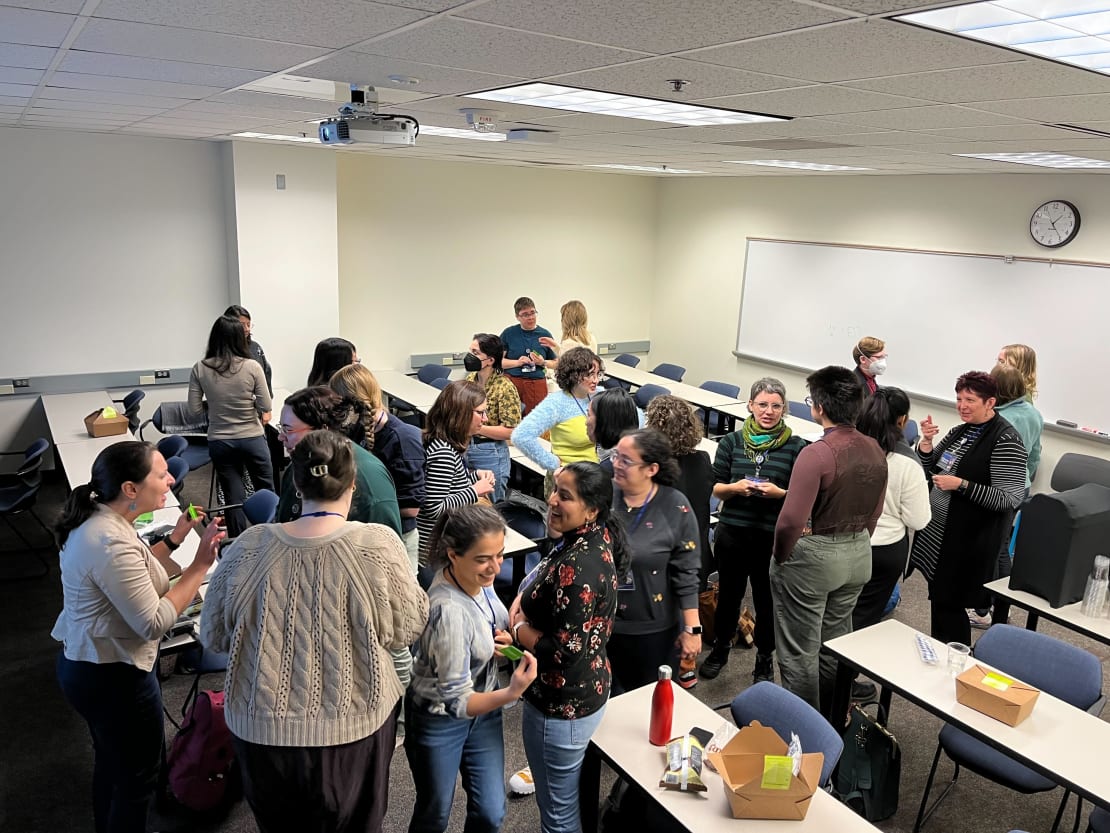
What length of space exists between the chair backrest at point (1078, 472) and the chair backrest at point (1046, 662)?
2.64 metres

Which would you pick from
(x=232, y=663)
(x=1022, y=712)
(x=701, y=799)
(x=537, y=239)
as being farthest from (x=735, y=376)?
(x=232, y=663)

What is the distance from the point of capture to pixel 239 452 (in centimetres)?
499

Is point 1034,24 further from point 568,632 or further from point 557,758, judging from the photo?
point 557,758

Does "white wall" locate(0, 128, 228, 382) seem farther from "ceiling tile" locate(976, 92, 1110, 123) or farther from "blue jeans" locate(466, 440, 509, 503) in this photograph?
"ceiling tile" locate(976, 92, 1110, 123)

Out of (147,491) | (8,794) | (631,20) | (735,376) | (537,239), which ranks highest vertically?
(631,20)

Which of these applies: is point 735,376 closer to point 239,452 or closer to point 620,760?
point 239,452

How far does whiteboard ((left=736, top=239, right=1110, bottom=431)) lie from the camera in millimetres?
6141

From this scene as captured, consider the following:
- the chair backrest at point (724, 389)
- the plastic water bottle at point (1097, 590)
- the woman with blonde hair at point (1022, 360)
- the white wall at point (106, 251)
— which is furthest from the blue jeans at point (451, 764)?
the white wall at point (106, 251)

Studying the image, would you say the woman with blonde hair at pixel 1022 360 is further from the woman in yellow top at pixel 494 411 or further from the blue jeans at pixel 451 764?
the blue jeans at pixel 451 764

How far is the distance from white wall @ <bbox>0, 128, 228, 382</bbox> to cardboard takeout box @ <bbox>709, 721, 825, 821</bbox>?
656 cm

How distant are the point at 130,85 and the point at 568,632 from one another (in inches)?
115

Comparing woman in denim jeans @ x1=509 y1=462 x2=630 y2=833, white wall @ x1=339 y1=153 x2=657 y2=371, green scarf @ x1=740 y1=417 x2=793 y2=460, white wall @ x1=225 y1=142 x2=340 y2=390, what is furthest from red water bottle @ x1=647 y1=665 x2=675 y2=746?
white wall @ x1=339 y1=153 x2=657 y2=371

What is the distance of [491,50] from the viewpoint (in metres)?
2.28

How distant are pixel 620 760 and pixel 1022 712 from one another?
1.40 m
